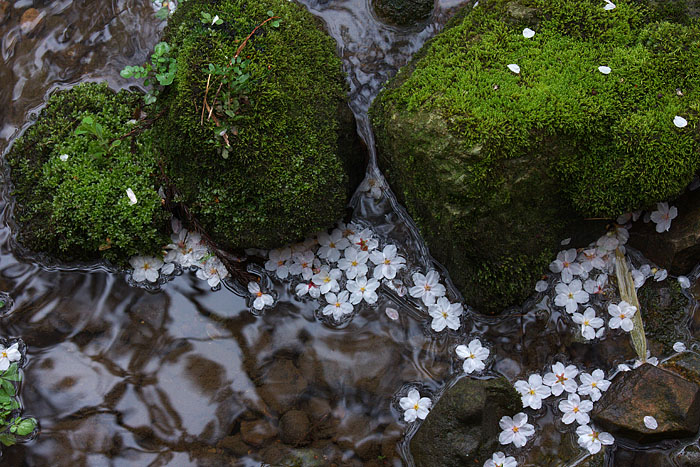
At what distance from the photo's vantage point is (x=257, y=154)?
436 cm

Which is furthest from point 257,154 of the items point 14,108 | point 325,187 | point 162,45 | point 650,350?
point 650,350

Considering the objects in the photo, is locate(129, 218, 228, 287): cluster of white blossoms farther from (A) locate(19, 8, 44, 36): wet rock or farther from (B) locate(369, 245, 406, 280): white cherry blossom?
(A) locate(19, 8, 44, 36): wet rock

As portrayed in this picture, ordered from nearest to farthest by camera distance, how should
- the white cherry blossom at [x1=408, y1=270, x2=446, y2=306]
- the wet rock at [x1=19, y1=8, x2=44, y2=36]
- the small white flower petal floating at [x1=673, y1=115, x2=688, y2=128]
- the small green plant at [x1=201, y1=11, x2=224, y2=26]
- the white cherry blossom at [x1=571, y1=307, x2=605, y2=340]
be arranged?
the small white flower petal floating at [x1=673, y1=115, x2=688, y2=128]
the small green plant at [x1=201, y1=11, x2=224, y2=26]
the white cherry blossom at [x1=571, y1=307, x2=605, y2=340]
the white cherry blossom at [x1=408, y1=270, x2=446, y2=306]
the wet rock at [x1=19, y1=8, x2=44, y2=36]

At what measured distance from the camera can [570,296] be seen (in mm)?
4781

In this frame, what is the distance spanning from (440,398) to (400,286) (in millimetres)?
983

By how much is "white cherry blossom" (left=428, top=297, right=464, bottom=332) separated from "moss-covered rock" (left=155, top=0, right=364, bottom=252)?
1137mm

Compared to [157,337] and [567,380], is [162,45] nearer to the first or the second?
[157,337]

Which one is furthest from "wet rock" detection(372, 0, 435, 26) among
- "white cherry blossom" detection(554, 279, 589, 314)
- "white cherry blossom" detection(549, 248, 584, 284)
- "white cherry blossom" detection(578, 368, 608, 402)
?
"white cherry blossom" detection(578, 368, 608, 402)

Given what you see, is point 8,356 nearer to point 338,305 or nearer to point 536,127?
point 338,305

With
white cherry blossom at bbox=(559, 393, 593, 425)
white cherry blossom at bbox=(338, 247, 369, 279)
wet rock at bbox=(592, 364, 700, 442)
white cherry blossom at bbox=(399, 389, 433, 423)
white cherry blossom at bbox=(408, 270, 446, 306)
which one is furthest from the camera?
white cherry blossom at bbox=(338, 247, 369, 279)

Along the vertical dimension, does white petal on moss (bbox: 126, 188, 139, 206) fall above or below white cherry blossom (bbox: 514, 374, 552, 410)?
above

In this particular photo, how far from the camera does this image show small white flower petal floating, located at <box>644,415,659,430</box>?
425cm

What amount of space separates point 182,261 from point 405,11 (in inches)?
125

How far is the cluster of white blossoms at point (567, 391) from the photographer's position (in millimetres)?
4496
